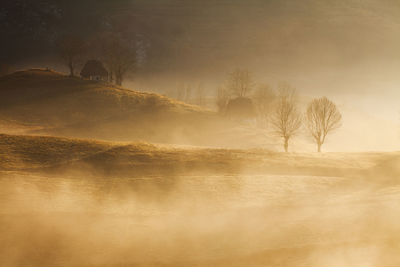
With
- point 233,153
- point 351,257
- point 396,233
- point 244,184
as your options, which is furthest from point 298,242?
point 233,153

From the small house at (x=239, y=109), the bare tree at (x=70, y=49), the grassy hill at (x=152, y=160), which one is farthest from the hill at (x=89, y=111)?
the grassy hill at (x=152, y=160)

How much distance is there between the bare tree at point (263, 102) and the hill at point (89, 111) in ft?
110

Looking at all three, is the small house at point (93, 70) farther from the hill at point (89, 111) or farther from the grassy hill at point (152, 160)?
the grassy hill at point (152, 160)

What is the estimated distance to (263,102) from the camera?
120m

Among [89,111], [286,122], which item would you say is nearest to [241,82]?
[286,122]

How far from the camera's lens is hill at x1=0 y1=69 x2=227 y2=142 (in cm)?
6875

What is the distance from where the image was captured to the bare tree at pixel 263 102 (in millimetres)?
118500

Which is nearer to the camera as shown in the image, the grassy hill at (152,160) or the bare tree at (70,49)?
the grassy hill at (152,160)

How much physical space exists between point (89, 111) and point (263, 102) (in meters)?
69.2

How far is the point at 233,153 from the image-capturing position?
1564 inches

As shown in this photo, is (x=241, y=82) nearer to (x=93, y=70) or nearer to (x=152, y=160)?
(x=93, y=70)

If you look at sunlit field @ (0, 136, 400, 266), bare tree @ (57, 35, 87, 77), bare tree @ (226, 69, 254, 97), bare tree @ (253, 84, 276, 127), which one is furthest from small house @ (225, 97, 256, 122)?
sunlit field @ (0, 136, 400, 266)

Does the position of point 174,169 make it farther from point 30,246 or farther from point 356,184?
point 356,184

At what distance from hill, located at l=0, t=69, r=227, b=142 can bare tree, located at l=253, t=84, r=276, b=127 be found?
33.6m
